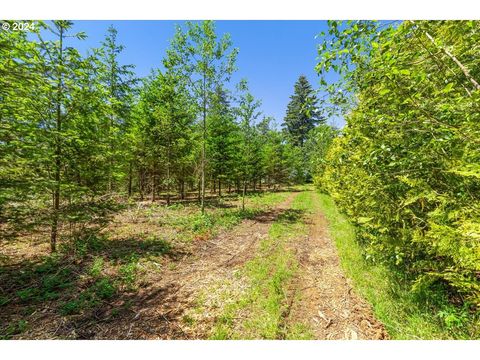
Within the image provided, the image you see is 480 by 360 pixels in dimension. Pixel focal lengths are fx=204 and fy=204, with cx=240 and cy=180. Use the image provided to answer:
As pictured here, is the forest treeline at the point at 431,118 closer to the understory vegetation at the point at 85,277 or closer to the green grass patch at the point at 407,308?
the green grass patch at the point at 407,308

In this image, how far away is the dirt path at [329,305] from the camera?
3906 mm

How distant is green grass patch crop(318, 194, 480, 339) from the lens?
10.8 feet

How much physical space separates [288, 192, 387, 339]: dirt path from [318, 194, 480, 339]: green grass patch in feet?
0.77

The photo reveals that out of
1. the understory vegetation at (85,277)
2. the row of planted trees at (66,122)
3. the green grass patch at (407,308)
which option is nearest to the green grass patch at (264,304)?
the green grass patch at (407,308)

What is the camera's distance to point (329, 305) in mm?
4680

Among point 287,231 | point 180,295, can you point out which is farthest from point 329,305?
point 287,231

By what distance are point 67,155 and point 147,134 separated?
10990mm

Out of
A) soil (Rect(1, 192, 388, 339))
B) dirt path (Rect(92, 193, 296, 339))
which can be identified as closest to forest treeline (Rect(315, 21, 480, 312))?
soil (Rect(1, 192, 388, 339))

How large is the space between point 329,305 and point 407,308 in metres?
1.46

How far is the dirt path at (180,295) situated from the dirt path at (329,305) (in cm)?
201

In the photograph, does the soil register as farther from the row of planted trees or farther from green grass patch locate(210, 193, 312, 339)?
the row of planted trees
